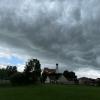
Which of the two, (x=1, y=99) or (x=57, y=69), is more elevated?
(x=57, y=69)

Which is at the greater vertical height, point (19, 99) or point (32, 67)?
point (32, 67)

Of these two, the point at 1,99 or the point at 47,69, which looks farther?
the point at 47,69

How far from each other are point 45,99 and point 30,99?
1.63 meters

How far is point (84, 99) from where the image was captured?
1193 inches

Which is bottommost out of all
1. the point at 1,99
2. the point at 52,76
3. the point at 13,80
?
the point at 1,99

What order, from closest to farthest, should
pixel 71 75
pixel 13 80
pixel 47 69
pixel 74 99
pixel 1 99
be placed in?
1. pixel 1 99
2. pixel 74 99
3. pixel 13 80
4. pixel 47 69
5. pixel 71 75

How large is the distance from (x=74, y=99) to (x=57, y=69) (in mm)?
99225

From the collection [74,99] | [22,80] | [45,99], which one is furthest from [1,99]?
[22,80]

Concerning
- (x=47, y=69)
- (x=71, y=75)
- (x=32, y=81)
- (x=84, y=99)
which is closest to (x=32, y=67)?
(x=47, y=69)

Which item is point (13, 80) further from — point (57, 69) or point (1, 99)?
point (57, 69)

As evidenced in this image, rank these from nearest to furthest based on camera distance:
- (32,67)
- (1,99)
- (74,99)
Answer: (1,99) → (74,99) → (32,67)

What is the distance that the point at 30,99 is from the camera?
28875 mm

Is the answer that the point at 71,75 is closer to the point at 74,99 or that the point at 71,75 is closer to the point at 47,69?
the point at 47,69

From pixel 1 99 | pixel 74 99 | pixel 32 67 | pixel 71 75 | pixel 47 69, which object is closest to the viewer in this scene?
pixel 1 99
